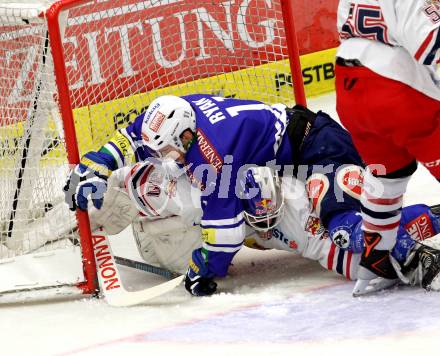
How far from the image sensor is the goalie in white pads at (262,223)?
2.99m

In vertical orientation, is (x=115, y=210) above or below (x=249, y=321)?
above

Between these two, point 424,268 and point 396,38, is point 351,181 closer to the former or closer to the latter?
point 424,268

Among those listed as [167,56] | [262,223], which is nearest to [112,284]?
[262,223]

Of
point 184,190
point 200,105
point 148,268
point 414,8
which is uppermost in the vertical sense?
point 414,8

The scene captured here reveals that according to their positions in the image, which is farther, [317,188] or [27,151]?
[27,151]

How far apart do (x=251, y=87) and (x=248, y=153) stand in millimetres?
808

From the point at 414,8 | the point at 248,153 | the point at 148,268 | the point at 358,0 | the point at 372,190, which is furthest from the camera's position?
the point at 148,268

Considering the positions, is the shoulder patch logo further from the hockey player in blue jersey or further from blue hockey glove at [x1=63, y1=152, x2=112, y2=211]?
blue hockey glove at [x1=63, y1=152, x2=112, y2=211]

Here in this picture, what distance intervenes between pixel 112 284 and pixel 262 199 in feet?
1.92

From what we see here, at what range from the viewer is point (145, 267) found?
351 centimetres

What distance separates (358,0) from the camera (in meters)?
2.53

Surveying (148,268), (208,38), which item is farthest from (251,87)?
(148,268)

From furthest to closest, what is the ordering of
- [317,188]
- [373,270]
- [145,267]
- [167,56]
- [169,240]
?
[167,56] < [145,267] < [169,240] < [317,188] < [373,270]

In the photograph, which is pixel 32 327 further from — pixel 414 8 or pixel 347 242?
pixel 414 8
